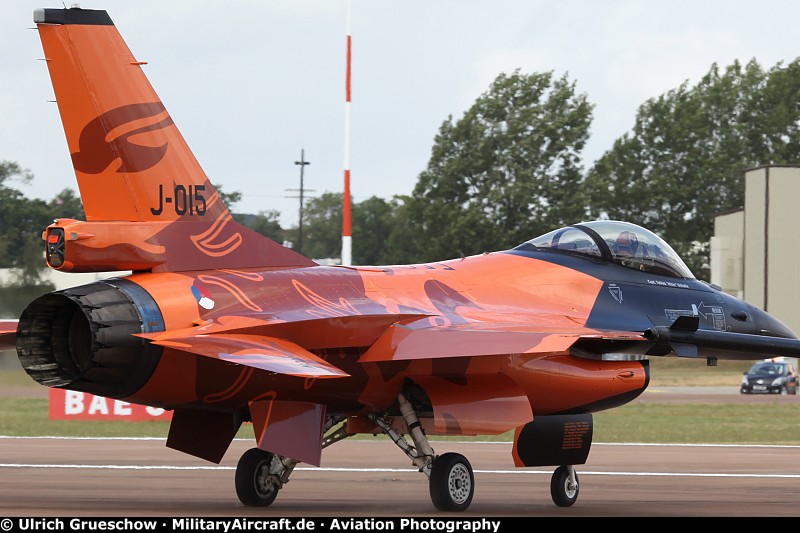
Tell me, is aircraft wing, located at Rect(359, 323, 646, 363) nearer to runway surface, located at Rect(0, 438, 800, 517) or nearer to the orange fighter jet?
the orange fighter jet

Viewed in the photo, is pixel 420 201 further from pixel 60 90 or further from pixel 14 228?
pixel 60 90

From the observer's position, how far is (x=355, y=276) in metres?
14.7

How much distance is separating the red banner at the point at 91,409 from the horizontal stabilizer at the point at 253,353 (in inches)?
679

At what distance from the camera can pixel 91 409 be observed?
30.1 metres

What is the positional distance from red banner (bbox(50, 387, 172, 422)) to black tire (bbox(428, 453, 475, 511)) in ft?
52.0

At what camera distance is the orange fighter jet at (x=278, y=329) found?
41.7 ft

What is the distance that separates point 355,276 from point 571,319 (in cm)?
274

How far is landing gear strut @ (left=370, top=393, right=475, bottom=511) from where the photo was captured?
46.9ft

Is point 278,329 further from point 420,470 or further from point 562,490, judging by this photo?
point 562,490

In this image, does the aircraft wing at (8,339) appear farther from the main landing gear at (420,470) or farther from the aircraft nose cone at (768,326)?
the aircraft nose cone at (768,326)

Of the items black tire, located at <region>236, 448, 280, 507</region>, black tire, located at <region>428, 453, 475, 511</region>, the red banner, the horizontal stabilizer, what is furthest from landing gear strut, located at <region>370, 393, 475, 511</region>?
the red banner
